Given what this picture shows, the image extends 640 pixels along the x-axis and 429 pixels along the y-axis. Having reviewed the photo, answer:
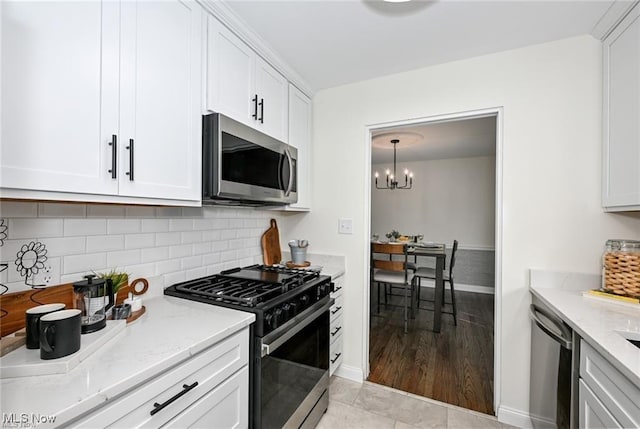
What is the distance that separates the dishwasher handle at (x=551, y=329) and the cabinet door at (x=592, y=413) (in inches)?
5.8

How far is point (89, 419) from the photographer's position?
2.26 feet

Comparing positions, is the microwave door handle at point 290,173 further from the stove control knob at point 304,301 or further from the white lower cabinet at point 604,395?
the white lower cabinet at point 604,395

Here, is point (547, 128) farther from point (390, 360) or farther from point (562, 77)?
point (390, 360)

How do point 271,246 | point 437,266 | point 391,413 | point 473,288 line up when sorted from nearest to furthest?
point 391,413 < point 271,246 < point 437,266 < point 473,288

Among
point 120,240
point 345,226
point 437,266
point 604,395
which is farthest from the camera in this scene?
point 437,266

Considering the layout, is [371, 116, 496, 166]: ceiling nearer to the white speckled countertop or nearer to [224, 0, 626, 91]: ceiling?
[224, 0, 626, 91]: ceiling

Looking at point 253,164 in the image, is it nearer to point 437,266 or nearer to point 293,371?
point 293,371

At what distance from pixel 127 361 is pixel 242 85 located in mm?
1442

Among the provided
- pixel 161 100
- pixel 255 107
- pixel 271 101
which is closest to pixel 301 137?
pixel 271 101

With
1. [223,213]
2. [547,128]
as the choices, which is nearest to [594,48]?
[547,128]

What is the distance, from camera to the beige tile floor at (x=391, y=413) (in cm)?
177

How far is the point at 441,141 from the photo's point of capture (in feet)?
13.3

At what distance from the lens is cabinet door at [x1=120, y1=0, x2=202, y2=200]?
1071 mm

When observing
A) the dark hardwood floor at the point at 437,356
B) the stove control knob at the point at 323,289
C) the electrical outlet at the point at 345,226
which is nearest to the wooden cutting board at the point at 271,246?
the electrical outlet at the point at 345,226
